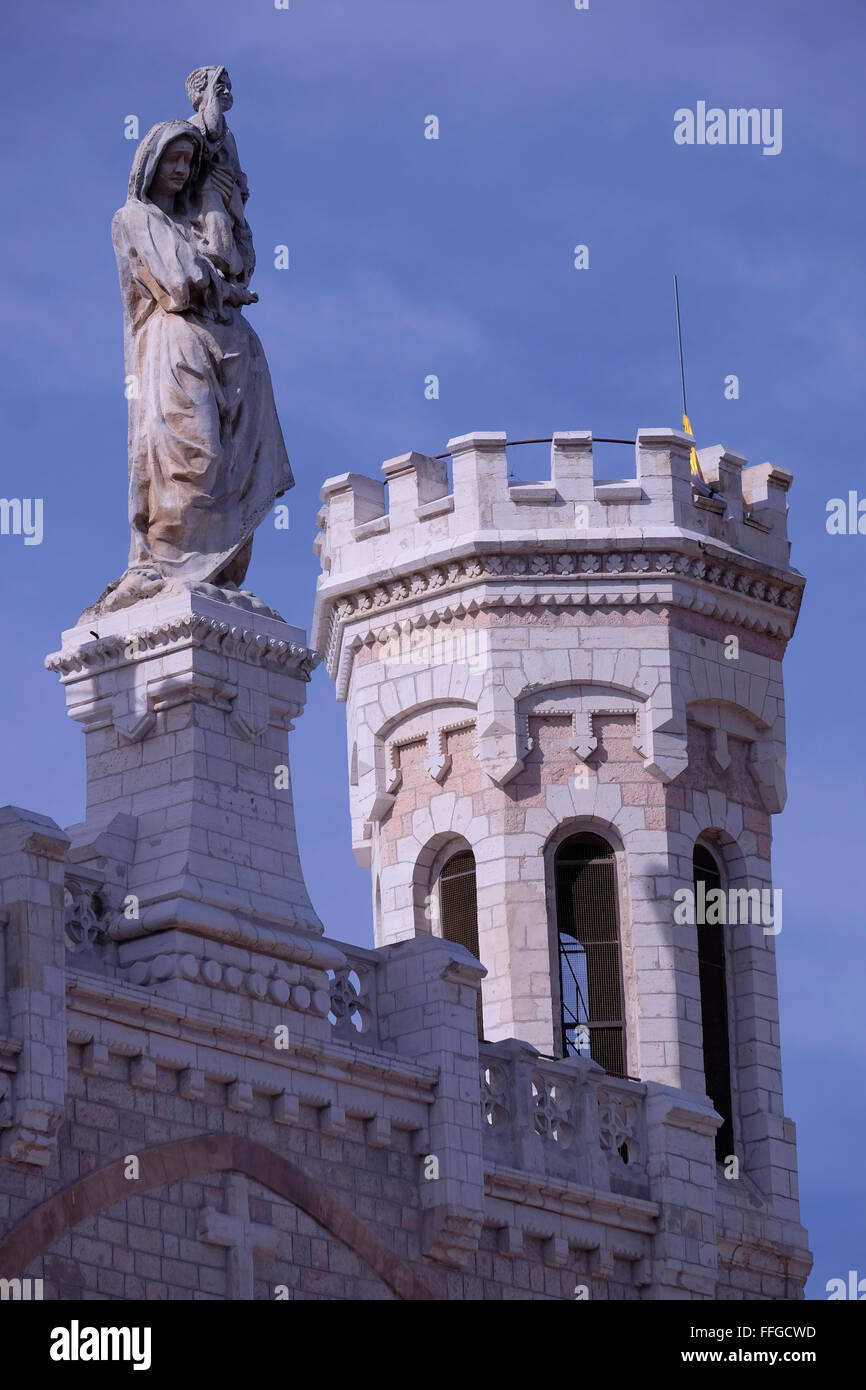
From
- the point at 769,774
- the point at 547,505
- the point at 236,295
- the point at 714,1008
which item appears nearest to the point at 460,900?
the point at 714,1008

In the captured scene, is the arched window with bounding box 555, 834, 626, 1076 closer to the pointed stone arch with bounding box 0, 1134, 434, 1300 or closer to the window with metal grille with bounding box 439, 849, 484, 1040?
the window with metal grille with bounding box 439, 849, 484, 1040

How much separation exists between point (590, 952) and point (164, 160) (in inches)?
406

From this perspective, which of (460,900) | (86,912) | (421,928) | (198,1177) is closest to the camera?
(198,1177)

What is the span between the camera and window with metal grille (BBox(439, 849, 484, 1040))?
35.4 metres

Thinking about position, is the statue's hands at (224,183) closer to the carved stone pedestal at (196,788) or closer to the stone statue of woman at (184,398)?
the stone statue of woman at (184,398)

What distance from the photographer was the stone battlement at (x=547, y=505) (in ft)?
118

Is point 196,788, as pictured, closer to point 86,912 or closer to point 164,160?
point 86,912

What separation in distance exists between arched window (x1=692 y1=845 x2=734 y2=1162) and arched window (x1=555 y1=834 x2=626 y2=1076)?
996mm

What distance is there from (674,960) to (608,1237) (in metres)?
5.45

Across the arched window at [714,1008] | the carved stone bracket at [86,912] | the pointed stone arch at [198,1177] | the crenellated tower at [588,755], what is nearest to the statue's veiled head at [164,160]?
the carved stone bracket at [86,912]

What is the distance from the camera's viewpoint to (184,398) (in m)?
27.4

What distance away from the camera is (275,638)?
89.3 feet

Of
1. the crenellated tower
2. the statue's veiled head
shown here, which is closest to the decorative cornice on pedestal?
the statue's veiled head
